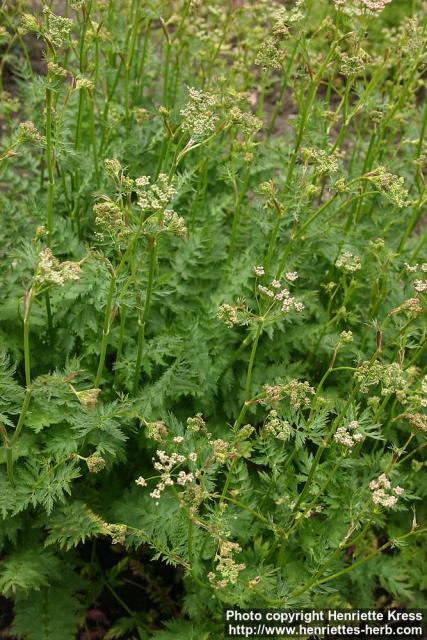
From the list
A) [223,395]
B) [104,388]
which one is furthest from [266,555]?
[104,388]

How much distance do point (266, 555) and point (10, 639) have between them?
1.67 metres

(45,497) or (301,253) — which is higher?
(301,253)

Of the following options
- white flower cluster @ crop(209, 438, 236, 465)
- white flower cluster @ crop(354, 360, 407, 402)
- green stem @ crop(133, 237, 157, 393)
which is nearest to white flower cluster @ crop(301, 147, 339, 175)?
green stem @ crop(133, 237, 157, 393)

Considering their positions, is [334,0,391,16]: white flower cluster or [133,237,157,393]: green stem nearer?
[133,237,157,393]: green stem

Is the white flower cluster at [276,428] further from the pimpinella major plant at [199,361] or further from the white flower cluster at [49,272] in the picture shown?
the white flower cluster at [49,272]

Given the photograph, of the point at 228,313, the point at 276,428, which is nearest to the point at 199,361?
the point at 228,313

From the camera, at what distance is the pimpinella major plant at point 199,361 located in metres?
2.89

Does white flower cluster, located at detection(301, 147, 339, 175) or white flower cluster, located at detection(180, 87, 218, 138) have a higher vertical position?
white flower cluster, located at detection(180, 87, 218, 138)

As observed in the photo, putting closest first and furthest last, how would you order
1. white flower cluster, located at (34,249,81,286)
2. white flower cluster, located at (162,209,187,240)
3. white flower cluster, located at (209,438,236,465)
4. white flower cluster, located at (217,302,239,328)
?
white flower cluster, located at (34,249,81,286) < white flower cluster, located at (209,438,236,465) < white flower cluster, located at (162,209,187,240) < white flower cluster, located at (217,302,239,328)

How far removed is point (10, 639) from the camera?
3.75m

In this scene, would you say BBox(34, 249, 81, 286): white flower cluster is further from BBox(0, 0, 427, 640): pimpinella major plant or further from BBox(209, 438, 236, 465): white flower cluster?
BBox(209, 438, 236, 465): white flower cluster

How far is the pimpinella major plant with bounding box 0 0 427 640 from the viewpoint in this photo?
2.89 metres

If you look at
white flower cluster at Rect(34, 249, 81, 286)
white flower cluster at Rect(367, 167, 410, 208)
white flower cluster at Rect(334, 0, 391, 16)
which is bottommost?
white flower cluster at Rect(34, 249, 81, 286)

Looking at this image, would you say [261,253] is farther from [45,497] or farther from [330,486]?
[45,497]
